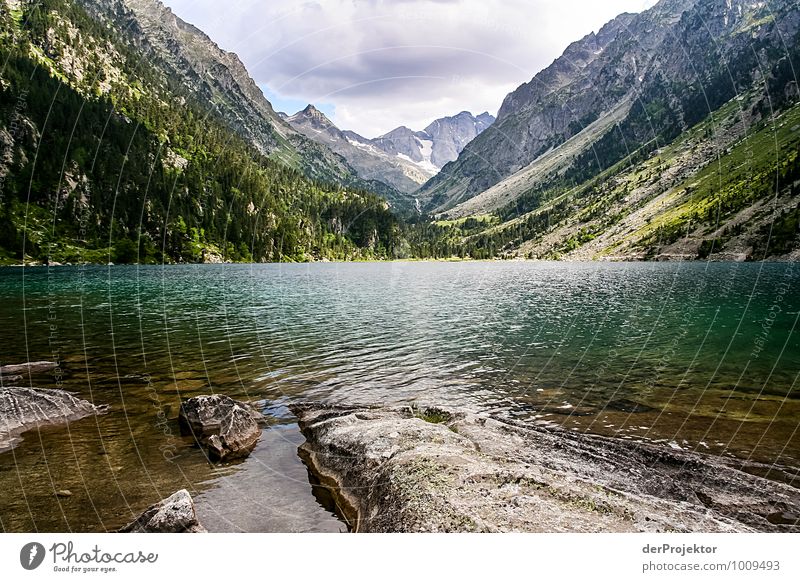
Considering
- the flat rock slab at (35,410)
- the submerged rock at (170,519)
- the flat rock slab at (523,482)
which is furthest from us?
the flat rock slab at (35,410)

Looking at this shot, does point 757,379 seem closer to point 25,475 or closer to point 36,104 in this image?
point 25,475

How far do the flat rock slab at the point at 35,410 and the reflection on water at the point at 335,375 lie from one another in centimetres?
93

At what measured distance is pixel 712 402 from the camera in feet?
70.9

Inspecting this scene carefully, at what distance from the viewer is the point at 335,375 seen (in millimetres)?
27844

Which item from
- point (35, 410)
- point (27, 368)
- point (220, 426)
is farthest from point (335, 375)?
point (27, 368)

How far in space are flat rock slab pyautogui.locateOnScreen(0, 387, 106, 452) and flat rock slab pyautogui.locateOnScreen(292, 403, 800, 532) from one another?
10981 millimetres

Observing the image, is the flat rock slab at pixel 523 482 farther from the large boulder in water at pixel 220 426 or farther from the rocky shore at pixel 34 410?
the rocky shore at pixel 34 410

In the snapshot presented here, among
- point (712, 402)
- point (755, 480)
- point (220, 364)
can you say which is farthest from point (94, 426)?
point (712, 402)

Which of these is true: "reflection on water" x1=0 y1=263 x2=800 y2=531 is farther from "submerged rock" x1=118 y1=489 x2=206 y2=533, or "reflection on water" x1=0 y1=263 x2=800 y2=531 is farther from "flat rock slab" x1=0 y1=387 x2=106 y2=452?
"submerged rock" x1=118 y1=489 x2=206 y2=533

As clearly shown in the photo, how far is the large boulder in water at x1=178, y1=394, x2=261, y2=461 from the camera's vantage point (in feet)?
53.8

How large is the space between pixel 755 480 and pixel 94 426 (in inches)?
926

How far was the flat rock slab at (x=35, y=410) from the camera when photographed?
707 inches

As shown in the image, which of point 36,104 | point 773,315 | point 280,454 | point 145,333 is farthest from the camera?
point 36,104

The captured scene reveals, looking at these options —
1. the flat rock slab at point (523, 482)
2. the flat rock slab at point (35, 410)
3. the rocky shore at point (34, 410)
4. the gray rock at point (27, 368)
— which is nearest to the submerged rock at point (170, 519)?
the flat rock slab at point (523, 482)
